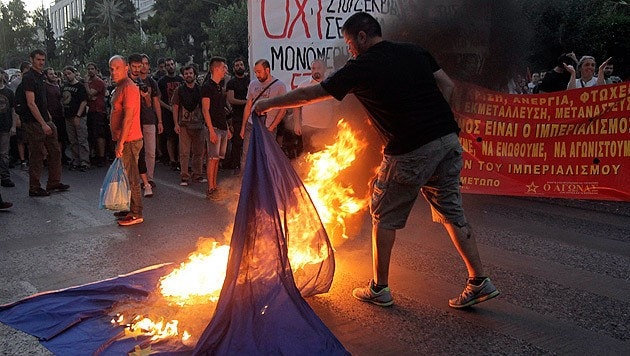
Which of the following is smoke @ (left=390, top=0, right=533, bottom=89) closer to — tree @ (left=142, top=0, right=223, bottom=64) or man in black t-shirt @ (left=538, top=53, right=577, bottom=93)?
man in black t-shirt @ (left=538, top=53, right=577, bottom=93)

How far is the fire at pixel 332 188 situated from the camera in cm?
459

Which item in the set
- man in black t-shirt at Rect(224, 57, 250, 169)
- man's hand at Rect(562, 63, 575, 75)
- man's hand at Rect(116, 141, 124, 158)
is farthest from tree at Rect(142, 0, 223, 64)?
man's hand at Rect(116, 141, 124, 158)

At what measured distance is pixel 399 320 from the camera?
360cm

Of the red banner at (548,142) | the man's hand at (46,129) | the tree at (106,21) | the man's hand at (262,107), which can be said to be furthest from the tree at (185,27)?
the man's hand at (262,107)

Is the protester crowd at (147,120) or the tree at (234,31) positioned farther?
the tree at (234,31)

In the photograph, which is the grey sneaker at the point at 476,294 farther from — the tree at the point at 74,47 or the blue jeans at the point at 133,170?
the tree at the point at 74,47

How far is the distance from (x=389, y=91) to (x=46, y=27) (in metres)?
83.1

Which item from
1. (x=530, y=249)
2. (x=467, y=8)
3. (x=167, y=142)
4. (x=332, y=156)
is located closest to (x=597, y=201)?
(x=530, y=249)

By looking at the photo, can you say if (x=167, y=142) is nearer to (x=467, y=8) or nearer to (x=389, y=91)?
(x=467, y=8)

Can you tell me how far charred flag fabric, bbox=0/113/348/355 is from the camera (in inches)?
Answer: 121

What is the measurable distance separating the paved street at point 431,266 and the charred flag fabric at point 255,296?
9.0 inches

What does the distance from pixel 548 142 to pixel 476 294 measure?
13.6 ft

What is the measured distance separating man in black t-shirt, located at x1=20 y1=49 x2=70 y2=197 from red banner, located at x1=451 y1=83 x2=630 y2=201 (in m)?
5.57

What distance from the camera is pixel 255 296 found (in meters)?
3.23
